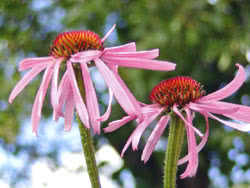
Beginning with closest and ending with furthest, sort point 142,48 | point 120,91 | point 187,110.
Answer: point 120,91 → point 187,110 → point 142,48

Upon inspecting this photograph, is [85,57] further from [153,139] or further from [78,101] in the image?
[153,139]

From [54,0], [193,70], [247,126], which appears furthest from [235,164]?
[247,126]

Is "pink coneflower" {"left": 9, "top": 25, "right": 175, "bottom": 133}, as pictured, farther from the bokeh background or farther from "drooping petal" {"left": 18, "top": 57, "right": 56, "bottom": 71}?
the bokeh background

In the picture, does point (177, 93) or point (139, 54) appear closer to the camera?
point (139, 54)

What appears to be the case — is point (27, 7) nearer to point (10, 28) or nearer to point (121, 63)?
point (10, 28)

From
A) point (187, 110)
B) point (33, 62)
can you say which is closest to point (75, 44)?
point (33, 62)

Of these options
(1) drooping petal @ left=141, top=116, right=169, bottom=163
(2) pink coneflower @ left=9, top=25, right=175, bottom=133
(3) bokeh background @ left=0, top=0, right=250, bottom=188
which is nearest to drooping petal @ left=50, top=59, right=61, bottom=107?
(2) pink coneflower @ left=9, top=25, right=175, bottom=133

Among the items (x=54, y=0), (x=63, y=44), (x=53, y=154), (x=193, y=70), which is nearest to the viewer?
(x=63, y=44)
